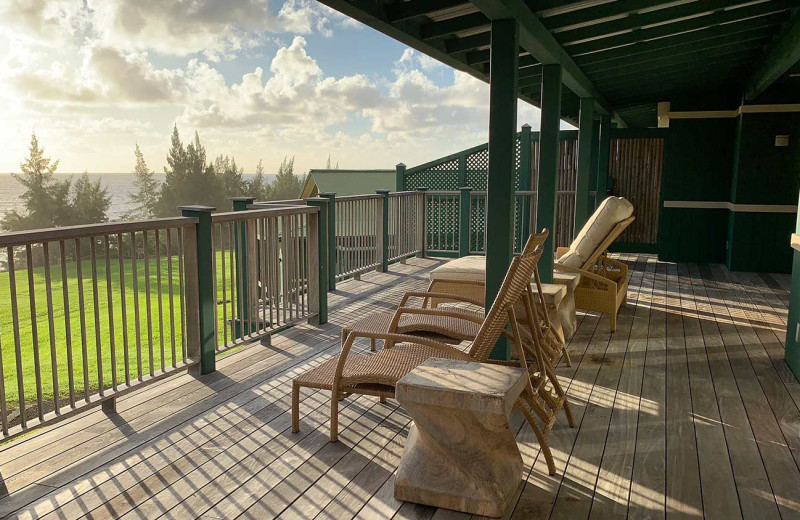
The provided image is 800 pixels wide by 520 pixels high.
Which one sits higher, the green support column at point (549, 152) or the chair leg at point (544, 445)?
the green support column at point (549, 152)

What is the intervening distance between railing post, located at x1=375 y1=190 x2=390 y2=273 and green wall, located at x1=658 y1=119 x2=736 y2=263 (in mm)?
4517

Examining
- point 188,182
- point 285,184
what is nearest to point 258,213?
point 188,182

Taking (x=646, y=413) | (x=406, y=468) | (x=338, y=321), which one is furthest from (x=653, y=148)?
(x=406, y=468)

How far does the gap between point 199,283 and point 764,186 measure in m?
8.04

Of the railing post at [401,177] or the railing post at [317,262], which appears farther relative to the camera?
the railing post at [401,177]

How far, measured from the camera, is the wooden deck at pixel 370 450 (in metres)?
2.52

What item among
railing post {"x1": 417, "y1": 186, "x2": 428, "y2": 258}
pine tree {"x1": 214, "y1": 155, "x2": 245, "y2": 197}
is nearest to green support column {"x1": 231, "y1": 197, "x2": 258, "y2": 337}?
railing post {"x1": 417, "y1": 186, "x2": 428, "y2": 258}

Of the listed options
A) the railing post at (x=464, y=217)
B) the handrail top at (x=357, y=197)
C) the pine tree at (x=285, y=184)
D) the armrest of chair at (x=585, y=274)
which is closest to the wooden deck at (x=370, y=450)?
the armrest of chair at (x=585, y=274)

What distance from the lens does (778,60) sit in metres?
6.49

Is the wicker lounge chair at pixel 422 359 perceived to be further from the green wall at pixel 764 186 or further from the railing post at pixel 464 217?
the green wall at pixel 764 186

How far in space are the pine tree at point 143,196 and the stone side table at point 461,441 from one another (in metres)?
39.9

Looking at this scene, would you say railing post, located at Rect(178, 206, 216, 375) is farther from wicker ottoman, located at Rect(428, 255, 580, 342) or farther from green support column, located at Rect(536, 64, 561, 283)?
green support column, located at Rect(536, 64, 561, 283)

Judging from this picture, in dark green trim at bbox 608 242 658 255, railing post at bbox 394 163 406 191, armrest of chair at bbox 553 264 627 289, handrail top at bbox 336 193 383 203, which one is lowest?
dark green trim at bbox 608 242 658 255

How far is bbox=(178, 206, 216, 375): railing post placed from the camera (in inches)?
152
